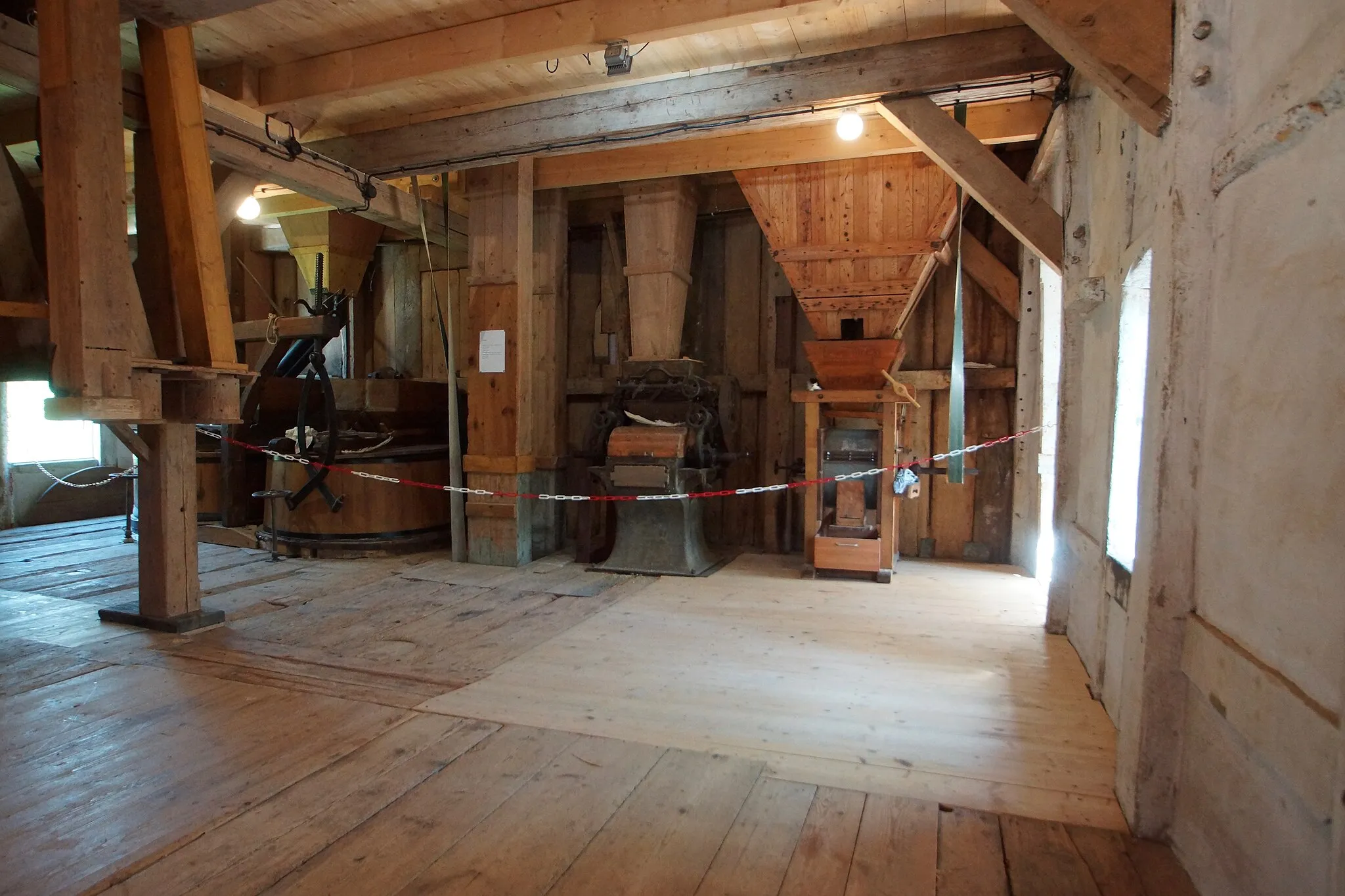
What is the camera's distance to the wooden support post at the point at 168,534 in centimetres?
375

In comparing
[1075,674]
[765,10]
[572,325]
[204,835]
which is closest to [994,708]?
[1075,674]

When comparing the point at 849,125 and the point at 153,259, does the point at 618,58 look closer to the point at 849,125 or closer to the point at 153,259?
the point at 849,125

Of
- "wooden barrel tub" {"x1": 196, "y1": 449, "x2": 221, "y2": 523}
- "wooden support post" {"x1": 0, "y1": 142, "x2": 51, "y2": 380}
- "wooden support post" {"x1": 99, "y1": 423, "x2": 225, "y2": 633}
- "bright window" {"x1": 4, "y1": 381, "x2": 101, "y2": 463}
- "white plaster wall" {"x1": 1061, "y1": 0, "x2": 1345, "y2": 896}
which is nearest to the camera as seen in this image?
"white plaster wall" {"x1": 1061, "y1": 0, "x2": 1345, "y2": 896}

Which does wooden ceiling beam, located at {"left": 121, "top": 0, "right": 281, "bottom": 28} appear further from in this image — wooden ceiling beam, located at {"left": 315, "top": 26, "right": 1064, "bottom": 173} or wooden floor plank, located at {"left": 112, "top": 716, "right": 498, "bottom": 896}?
wooden floor plank, located at {"left": 112, "top": 716, "right": 498, "bottom": 896}

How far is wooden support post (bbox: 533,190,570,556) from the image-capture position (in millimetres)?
6078

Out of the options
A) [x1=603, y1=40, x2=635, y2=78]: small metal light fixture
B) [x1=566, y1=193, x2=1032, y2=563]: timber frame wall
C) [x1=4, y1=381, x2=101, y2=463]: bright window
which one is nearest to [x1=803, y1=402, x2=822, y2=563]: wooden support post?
[x1=566, y1=193, x2=1032, y2=563]: timber frame wall

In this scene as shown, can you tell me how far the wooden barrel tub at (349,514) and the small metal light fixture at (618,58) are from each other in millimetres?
3495

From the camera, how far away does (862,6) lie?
12.2ft

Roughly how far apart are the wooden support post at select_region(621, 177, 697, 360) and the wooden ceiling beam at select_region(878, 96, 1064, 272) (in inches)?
75.9

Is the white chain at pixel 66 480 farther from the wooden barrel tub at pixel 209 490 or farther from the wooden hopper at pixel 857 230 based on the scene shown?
the wooden hopper at pixel 857 230

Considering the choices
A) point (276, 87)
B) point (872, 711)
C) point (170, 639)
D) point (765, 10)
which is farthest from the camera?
point (276, 87)

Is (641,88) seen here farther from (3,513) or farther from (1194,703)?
(3,513)

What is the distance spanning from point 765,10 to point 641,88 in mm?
1382

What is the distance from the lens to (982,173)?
13.1ft
